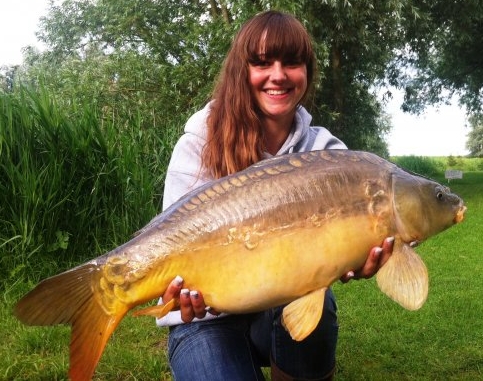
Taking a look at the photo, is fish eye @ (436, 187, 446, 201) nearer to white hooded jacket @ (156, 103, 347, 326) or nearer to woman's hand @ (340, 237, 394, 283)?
woman's hand @ (340, 237, 394, 283)

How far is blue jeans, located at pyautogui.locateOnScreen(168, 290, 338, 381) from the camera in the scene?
1.87 meters

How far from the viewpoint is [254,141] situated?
83.0 inches

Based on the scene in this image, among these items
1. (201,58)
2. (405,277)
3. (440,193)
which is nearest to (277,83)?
(440,193)

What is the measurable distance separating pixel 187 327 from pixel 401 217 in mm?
765

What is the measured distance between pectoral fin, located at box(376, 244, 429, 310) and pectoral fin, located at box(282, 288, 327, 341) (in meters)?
0.20

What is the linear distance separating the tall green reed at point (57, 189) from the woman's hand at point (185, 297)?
270cm

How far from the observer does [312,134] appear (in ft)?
7.72

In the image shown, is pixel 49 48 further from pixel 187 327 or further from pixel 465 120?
pixel 187 327

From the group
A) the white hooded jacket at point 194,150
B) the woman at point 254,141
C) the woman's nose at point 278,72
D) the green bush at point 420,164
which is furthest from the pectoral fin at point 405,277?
the green bush at point 420,164

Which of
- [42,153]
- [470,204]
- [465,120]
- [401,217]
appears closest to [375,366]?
[401,217]

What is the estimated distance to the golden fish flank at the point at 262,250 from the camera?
4.99ft

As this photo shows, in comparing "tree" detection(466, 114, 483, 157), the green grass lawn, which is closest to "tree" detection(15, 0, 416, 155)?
the green grass lawn

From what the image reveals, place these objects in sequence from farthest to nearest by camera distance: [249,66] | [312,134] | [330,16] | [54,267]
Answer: [330,16] → [54,267] → [312,134] → [249,66]

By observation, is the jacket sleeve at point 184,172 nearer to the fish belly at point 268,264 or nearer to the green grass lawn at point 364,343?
the fish belly at point 268,264
